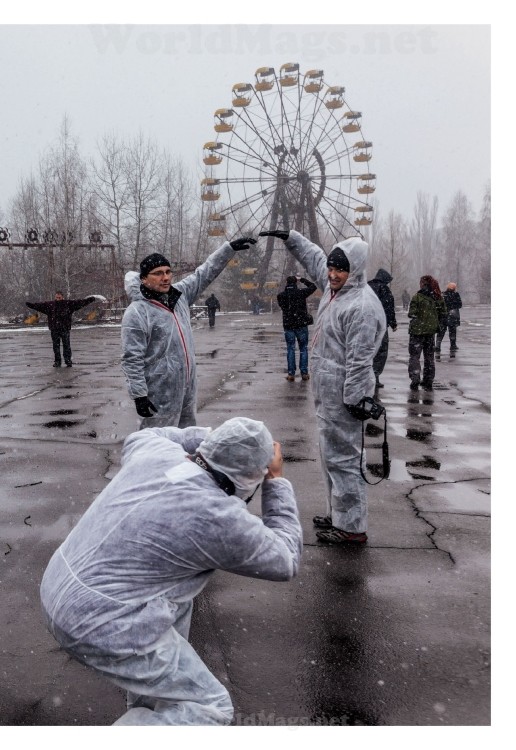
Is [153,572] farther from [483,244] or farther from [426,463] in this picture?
[483,244]

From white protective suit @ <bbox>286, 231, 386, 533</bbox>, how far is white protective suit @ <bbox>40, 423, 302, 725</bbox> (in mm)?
1987

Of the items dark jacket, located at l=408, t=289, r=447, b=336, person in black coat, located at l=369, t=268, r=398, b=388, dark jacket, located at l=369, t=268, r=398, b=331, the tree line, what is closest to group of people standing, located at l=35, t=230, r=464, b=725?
person in black coat, located at l=369, t=268, r=398, b=388

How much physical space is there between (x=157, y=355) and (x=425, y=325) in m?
6.78

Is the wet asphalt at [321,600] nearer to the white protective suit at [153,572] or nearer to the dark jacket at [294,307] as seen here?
the white protective suit at [153,572]

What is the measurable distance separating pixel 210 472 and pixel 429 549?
2.50 metres

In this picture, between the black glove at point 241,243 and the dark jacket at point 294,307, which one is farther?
the dark jacket at point 294,307

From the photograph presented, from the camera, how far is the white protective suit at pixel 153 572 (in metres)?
2.14

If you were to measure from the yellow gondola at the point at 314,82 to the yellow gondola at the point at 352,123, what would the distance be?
7.21 ft

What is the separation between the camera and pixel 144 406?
14.0 ft

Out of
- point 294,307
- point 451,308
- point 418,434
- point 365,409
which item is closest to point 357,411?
point 365,409

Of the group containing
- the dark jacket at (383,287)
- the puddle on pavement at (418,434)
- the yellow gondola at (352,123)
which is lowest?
the puddle on pavement at (418,434)

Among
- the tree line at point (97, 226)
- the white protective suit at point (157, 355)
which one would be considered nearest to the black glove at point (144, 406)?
the white protective suit at point (157, 355)

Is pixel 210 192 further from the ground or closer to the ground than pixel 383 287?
further from the ground

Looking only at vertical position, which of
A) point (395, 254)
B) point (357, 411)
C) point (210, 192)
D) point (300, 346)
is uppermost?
point (210, 192)
